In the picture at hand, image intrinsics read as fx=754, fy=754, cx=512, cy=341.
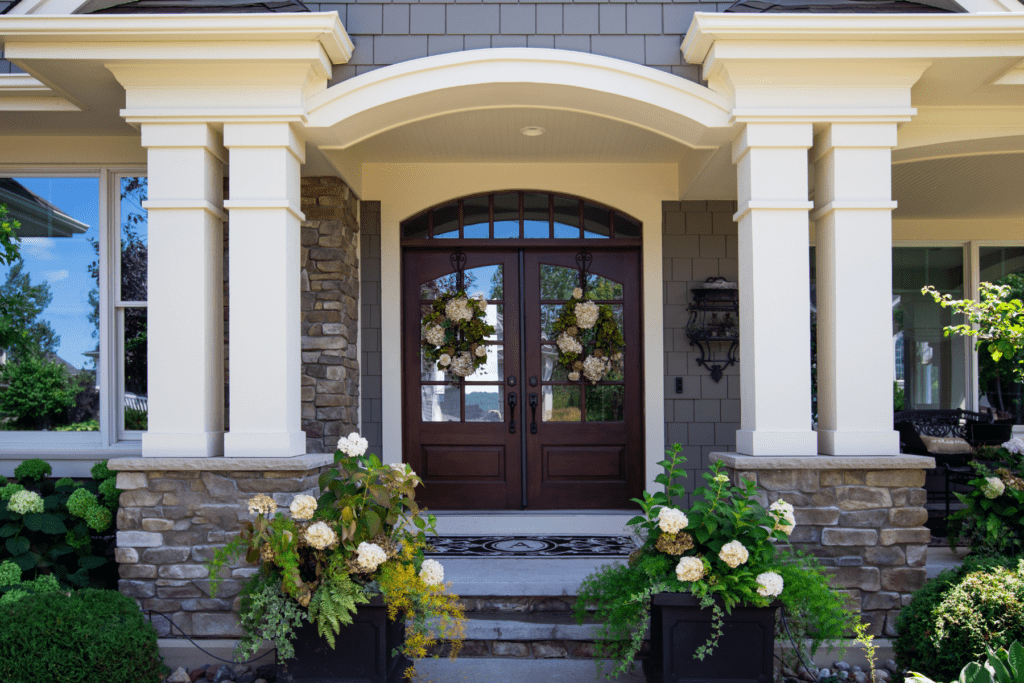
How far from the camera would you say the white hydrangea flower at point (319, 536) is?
2.93 m

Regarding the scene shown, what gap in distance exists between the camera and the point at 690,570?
2980 mm

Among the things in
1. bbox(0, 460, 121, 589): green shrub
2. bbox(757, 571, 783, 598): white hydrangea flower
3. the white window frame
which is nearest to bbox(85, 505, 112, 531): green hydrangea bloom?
bbox(0, 460, 121, 589): green shrub

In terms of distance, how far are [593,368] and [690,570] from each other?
244cm

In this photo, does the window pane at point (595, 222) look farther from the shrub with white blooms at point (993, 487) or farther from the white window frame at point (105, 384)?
the white window frame at point (105, 384)

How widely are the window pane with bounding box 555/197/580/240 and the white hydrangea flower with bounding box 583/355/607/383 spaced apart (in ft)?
2.89

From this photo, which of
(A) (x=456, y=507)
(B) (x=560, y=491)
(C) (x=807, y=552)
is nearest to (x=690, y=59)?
(C) (x=807, y=552)

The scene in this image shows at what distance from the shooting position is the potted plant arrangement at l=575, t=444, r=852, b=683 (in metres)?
3.01

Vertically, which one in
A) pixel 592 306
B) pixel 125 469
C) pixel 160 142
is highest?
pixel 160 142

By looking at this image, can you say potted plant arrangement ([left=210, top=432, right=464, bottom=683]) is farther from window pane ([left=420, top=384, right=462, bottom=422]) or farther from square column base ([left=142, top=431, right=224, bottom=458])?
window pane ([left=420, top=384, right=462, bottom=422])

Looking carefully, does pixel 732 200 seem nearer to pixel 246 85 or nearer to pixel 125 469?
pixel 246 85

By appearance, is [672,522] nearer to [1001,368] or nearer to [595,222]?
[595,222]

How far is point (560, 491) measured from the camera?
5332 mm

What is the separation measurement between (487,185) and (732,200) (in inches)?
68.4

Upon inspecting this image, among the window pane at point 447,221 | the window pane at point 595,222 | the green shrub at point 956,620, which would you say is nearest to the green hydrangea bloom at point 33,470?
the window pane at point 447,221
